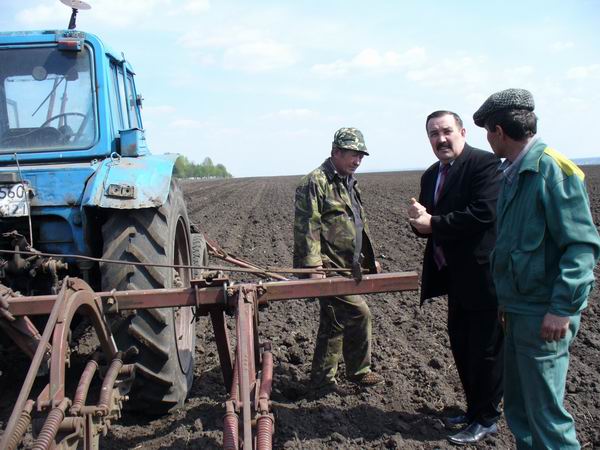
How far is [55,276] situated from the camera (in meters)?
3.51

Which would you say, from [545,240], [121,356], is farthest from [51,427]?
[545,240]

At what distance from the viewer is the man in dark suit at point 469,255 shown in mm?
3418

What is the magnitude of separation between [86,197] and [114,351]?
2.82 feet

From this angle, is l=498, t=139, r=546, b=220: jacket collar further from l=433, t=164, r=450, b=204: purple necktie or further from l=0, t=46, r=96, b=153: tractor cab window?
l=0, t=46, r=96, b=153: tractor cab window

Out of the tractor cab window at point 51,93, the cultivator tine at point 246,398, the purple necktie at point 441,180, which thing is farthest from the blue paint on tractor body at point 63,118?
the purple necktie at point 441,180

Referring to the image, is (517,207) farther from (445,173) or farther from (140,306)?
(140,306)

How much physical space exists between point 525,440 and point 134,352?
1.90 m

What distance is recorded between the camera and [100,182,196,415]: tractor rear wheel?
3350mm

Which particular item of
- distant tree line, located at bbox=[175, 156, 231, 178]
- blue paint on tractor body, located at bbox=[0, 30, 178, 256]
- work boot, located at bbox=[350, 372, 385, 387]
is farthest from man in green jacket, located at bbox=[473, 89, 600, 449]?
distant tree line, located at bbox=[175, 156, 231, 178]

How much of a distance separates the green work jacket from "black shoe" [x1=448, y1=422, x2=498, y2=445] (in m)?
0.96

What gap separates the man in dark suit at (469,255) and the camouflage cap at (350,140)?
0.52 m

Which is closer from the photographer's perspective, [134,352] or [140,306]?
[140,306]

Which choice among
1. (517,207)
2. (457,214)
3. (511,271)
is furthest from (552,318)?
(457,214)

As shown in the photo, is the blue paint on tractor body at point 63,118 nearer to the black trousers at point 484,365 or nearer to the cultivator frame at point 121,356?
the cultivator frame at point 121,356
